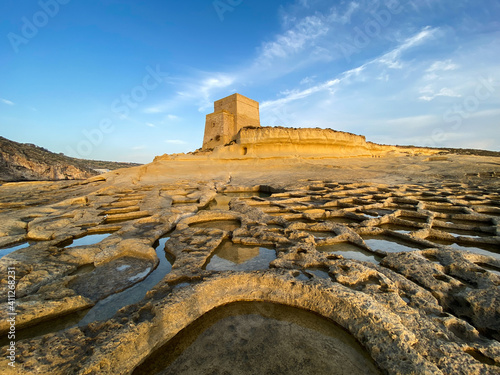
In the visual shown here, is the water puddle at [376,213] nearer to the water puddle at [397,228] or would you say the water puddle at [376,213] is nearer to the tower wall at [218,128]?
the water puddle at [397,228]

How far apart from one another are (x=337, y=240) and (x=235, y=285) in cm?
141

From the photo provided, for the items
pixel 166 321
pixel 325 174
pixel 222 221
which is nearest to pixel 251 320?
pixel 166 321

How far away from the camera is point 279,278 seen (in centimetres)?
160

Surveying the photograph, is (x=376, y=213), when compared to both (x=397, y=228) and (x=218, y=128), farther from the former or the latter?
(x=218, y=128)

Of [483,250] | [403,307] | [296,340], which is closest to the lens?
[296,340]

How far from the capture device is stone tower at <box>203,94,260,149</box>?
1802 centimetres

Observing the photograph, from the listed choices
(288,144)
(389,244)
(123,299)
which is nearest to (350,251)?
(389,244)

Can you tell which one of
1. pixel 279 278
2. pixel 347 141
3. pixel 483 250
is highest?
pixel 347 141

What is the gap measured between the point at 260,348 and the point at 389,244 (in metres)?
2.12

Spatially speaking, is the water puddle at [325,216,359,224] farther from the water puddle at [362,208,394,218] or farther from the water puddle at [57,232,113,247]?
the water puddle at [57,232,113,247]

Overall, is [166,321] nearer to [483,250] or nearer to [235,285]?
[235,285]

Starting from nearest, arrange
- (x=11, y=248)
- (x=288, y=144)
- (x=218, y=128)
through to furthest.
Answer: (x=11, y=248) → (x=288, y=144) → (x=218, y=128)

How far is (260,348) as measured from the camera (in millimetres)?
1143

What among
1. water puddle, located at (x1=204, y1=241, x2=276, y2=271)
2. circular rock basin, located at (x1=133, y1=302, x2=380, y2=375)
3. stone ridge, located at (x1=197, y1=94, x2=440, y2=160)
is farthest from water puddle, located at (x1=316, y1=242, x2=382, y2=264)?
stone ridge, located at (x1=197, y1=94, x2=440, y2=160)
